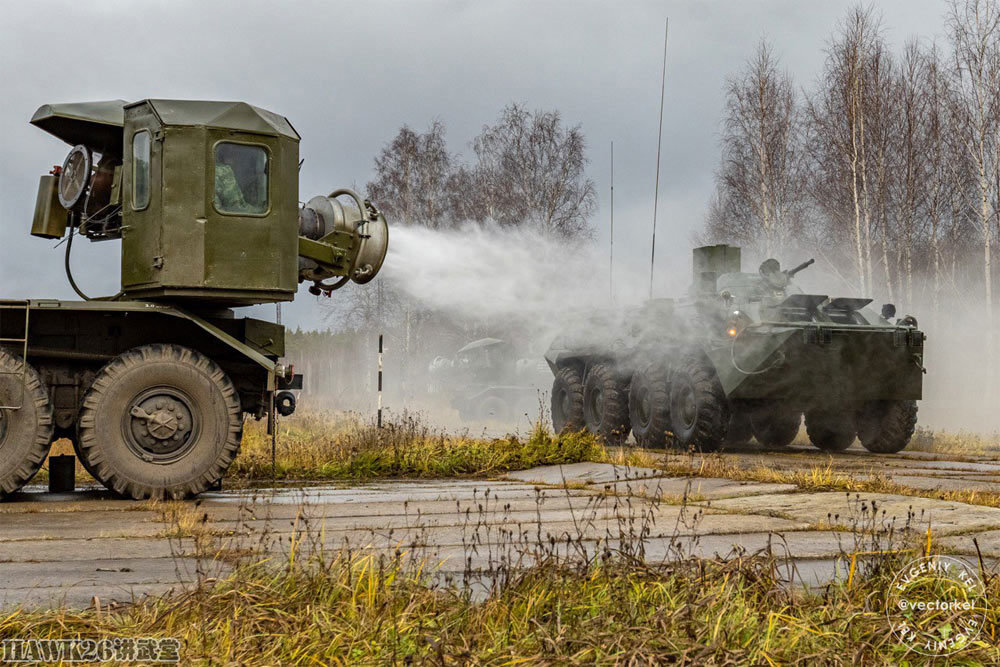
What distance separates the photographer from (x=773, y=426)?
16.8 meters

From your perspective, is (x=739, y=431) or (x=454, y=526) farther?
(x=739, y=431)

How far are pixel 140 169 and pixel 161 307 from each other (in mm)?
1076

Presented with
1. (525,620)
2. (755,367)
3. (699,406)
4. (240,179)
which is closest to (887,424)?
(755,367)

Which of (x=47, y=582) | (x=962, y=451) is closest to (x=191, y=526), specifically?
(x=47, y=582)

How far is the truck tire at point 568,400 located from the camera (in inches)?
717

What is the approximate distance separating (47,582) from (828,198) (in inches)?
1164

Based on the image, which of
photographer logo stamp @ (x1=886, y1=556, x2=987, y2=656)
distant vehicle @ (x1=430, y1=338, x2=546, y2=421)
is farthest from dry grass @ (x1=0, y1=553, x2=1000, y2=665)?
distant vehicle @ (x1=430, y1=338, x2=546, y2=421)

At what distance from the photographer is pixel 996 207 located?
28.2m

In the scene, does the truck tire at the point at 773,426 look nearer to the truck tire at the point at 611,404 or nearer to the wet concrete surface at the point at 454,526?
the truck tire at the point at 611,404

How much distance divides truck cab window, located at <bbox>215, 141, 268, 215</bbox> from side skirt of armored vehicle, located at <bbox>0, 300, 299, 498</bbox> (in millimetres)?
900

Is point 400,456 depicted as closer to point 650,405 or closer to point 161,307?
point 161,307

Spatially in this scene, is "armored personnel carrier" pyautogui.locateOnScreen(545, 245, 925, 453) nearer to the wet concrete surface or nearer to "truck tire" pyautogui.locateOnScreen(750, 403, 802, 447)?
"truck tire" pyautogui.locateOnScreen(750, 403, 802, 447)

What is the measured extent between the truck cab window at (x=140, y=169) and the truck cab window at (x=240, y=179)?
0.52 metres

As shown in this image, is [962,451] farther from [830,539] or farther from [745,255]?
[745,255]
